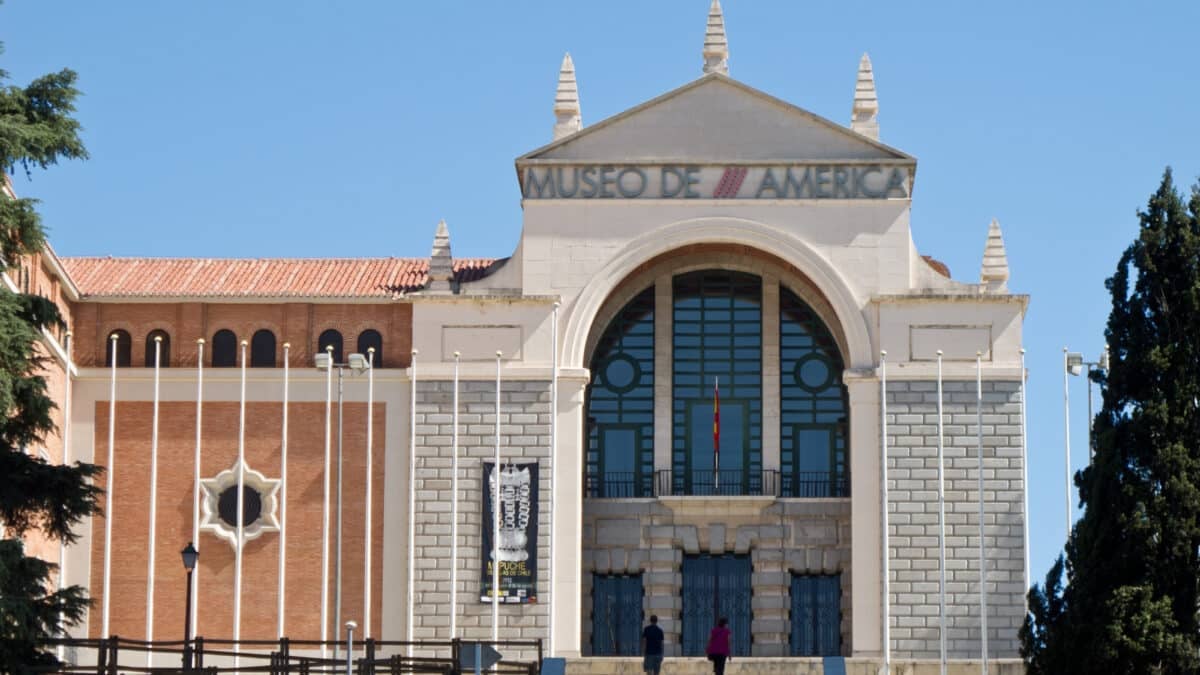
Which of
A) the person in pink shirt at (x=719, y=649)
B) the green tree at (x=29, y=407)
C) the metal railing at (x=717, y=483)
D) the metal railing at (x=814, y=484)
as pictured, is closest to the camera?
the green tree at (x=29, y=407)

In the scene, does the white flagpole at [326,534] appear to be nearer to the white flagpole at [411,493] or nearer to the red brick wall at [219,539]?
the red brick wall at [219,539]

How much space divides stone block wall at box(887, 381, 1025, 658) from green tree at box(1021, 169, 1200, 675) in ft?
37.0

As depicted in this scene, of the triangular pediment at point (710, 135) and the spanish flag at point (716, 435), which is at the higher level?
the triangular pediment at point (710, 135)

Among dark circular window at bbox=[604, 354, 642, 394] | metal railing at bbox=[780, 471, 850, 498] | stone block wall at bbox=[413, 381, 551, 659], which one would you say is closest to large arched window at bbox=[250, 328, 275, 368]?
stone block wall at bbox=[413, 381, 551, 659]

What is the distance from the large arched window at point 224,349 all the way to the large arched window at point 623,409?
26.3ft

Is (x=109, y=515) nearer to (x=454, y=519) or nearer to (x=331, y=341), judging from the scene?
(x=331, y=341)

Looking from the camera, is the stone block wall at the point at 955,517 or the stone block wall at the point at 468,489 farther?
the stone block wall at the point at 468,489

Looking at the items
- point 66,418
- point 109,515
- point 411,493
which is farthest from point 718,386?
point 66,418

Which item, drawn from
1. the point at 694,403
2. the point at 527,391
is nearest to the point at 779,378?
the point at 694,403

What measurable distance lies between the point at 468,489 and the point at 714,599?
6.08 meters

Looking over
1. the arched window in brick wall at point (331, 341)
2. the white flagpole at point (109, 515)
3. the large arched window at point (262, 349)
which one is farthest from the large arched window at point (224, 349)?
the white flagpole at point (109, 515)

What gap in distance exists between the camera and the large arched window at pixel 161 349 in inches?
2441

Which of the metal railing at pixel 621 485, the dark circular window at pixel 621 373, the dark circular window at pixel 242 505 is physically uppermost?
the dark circular window at pixel 621 373

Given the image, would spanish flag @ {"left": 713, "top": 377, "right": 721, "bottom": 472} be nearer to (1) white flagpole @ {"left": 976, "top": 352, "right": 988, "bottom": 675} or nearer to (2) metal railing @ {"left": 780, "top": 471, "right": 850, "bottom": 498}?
(2) metal railing @ {"left": 780, "top": 471, "right": 850, "bottom": 498}
